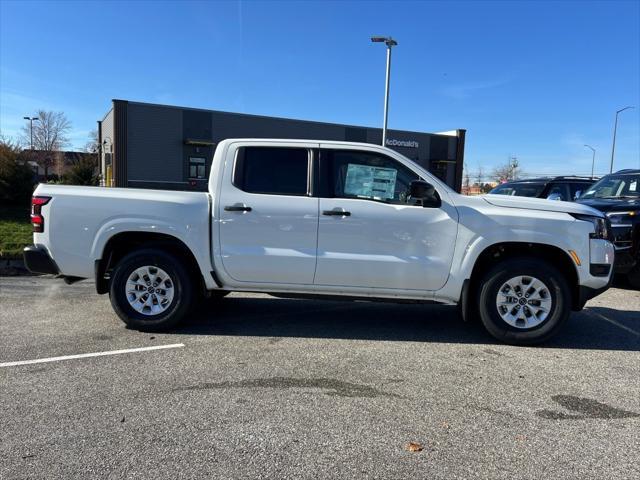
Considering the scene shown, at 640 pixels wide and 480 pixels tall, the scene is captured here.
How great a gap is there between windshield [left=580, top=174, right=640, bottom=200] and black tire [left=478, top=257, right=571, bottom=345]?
4.66 metres

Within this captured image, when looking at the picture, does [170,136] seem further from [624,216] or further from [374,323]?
[374,323]

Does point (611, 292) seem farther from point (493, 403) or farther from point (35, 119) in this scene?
point (35, 119)

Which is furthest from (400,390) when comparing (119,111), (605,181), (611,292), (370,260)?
(119,111)

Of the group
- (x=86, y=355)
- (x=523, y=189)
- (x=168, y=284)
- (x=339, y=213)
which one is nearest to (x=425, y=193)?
(x=339, y=213)

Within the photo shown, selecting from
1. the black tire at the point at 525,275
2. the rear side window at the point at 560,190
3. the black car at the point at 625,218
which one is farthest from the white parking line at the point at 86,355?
the rear side window at the point at 560,190

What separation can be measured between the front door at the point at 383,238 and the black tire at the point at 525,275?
0.48 m

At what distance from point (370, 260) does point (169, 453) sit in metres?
2.76

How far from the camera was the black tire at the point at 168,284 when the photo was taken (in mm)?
5227

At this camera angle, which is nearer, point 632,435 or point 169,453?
point 169,453

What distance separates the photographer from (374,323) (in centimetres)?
586

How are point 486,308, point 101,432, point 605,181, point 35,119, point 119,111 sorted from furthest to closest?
point 35,119, point 119,111, point 605,181, point 486,308, point 101,432

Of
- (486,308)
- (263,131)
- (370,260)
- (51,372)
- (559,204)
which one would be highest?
(263,131)

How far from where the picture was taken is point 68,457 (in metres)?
2.86

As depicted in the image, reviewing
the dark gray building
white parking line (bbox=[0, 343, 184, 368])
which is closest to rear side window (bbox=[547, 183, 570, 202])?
white parking line (bbox=[0, 343, 184, 368])
